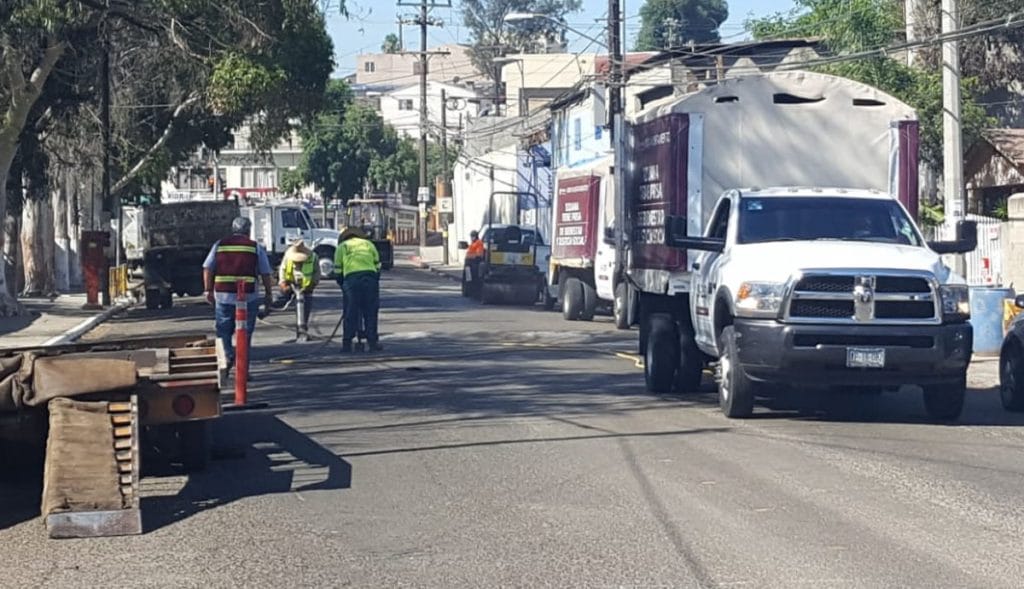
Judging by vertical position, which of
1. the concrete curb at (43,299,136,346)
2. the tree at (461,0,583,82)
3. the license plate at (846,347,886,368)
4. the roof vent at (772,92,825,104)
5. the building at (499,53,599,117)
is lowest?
the concrete curb at (43,299,136,346)

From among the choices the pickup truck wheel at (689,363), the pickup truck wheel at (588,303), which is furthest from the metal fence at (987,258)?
the pickup truck wheel at (689,363)

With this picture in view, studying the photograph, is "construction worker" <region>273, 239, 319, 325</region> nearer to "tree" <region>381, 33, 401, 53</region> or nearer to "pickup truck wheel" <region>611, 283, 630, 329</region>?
"pickup truck wheel" <region>611, 283, 630, 329</region>

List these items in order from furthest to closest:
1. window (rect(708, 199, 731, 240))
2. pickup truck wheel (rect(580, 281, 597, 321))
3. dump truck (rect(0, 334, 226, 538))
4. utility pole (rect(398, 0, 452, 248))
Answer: utility pole (rect(398, 0, 452, 248)) < pickup truck wheel (rect(580, 281, 597, 321)) < window (rect(708, 199, 731, 240)) < dump truck (rect(0, 334, 226, 538))

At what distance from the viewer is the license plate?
13148 millimetres

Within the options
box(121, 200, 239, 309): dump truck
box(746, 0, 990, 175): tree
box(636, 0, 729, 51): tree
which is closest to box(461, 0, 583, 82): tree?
box(636, 0, 729, 51): tree

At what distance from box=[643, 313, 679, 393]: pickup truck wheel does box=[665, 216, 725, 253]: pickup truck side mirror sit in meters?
1.78

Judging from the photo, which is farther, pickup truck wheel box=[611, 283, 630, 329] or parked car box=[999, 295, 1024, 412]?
pickup truck wheel box=[611, 283, 630, 329]

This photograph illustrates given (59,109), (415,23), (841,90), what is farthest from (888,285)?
(415,23)

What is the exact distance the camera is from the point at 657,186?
686 inches

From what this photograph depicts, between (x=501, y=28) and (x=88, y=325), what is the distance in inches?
3404

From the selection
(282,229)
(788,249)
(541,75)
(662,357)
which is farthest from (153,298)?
(541,75)

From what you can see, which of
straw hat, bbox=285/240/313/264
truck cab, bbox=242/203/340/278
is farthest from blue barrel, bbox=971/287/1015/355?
truck cab, bbox=242/203/340/278

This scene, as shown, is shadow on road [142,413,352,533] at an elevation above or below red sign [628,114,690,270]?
below

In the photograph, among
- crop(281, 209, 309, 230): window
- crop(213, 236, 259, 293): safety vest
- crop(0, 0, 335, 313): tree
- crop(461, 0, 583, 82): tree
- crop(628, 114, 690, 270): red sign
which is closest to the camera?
crop(628, 114, 690, 270): red sign
